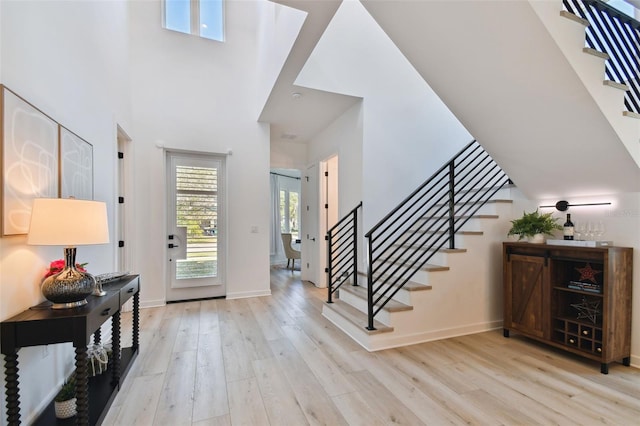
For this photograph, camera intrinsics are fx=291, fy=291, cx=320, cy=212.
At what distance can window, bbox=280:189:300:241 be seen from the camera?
27.9 ft

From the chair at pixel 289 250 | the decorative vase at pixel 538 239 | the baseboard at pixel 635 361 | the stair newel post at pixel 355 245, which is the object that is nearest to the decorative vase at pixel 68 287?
the stair newel post at pixel 355 245

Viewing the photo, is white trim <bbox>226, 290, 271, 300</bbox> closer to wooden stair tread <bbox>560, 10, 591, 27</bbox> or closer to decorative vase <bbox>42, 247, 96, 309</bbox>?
decorative vase <bbox>42, 247, 96, 309</bbox>

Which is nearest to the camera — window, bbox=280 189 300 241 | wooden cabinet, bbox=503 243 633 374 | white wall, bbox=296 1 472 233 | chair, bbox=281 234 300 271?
wooden cabinet, bbox=503 243 633 374

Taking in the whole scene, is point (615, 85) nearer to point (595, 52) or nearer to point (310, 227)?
point (595, 52)

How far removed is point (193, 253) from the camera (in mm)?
4469

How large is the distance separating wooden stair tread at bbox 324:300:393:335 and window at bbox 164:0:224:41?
4418 millimetres

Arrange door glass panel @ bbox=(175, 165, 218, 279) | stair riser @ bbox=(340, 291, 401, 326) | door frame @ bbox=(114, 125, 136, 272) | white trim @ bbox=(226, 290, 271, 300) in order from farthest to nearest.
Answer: white trim @ bbox=(226, 290, 271, 300) < door glass panel @ bbox=(175, 165, 218, 279) < door frame @ bbox=(114, 125, 136, 272) < stair riser @ bbox=(340, 291, 401, 326)

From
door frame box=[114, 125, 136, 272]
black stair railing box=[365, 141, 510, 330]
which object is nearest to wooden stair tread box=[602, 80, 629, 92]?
black stair railing box=[365, 141, 510, 330]

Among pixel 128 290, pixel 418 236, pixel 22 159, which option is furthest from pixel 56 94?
pixel 418 236

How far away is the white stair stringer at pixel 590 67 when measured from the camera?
1.81 meters

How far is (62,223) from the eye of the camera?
1.55m

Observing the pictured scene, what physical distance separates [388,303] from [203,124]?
3.70 metres

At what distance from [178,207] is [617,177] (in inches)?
199

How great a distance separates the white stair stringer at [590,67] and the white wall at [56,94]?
3024 mm
